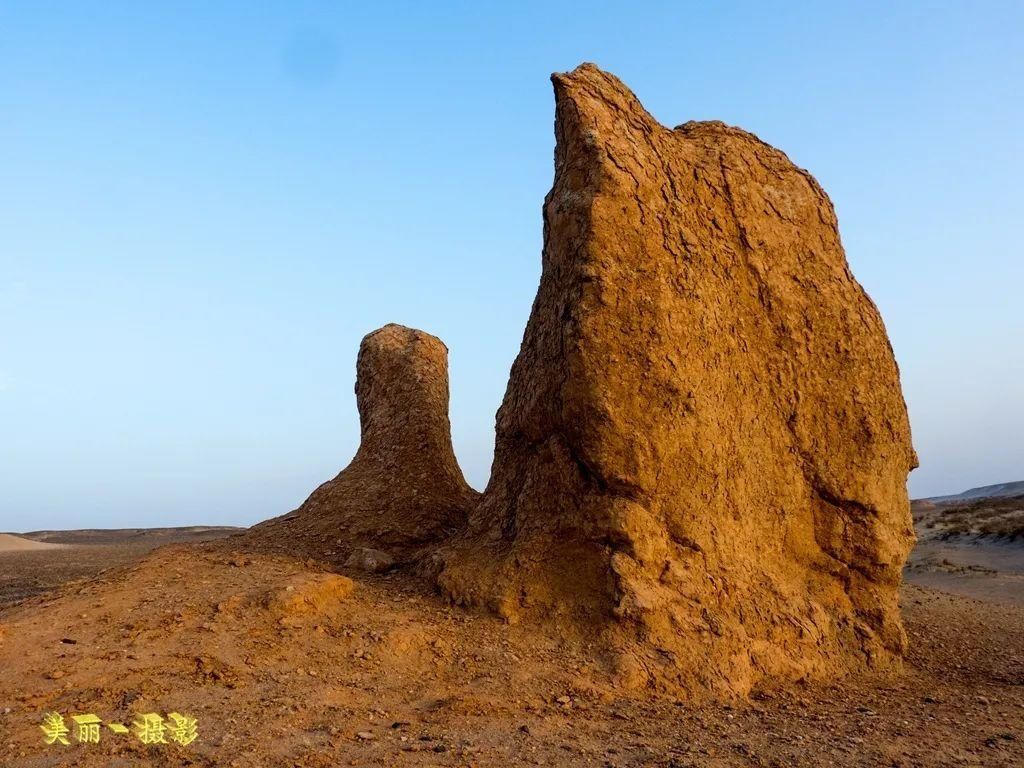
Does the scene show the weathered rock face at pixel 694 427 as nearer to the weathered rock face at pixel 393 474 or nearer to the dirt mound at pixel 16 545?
the weathered rock face at pixel 393 474

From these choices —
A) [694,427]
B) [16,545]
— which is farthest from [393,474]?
[16,545]

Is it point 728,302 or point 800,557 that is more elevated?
point 728,302

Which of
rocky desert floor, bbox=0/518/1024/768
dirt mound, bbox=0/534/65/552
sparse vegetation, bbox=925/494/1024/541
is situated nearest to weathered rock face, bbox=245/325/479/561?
rocky desert floor, bbox=0/518/1024/768

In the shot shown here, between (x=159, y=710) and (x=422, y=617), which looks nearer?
(x=159, y=710)

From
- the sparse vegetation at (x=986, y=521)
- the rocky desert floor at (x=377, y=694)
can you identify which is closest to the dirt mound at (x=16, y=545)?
the rocky desert floor at (x=377, y=694)

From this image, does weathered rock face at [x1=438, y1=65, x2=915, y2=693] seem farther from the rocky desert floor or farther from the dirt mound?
the dirt mound

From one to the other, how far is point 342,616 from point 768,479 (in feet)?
13.3

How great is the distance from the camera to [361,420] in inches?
405

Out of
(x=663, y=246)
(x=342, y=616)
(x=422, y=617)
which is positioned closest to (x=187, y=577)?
(x=342, y=616)

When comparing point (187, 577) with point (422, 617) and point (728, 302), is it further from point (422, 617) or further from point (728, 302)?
point (728, 302)

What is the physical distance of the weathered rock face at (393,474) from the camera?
8.48m

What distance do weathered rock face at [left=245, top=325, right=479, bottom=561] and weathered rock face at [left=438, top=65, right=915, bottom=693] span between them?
1255 millimetres

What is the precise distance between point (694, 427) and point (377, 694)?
3.34 metres

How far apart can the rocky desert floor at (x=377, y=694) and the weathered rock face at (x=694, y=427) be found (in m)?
0.52
